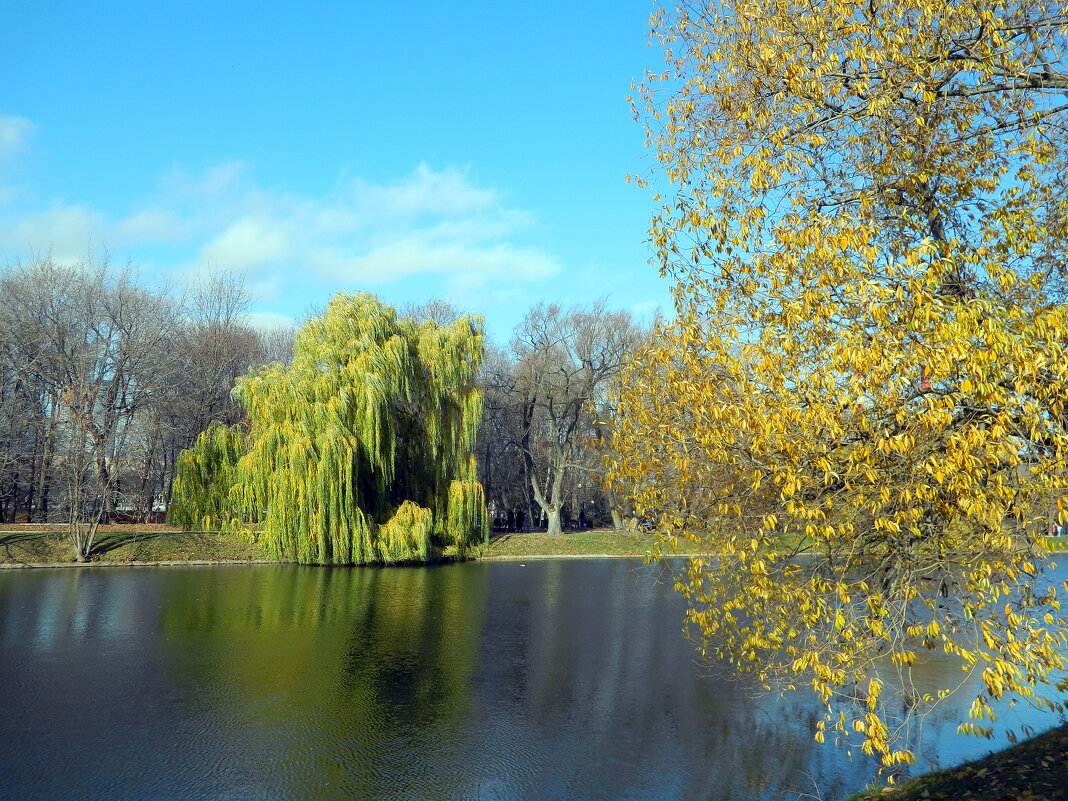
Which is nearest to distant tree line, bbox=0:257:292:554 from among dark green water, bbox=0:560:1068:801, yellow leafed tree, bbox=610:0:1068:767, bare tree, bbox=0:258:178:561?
bare tree, bbox=0:258:178:561

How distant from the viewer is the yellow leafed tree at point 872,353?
4.40m

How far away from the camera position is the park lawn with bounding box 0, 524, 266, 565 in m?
24.3

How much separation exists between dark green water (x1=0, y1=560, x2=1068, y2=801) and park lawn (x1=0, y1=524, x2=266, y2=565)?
741 cm

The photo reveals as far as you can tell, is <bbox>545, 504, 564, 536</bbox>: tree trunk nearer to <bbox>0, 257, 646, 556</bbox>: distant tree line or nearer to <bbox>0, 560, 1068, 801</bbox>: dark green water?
<bbox>0, 257, 646, 556</bbox>: distant tree line

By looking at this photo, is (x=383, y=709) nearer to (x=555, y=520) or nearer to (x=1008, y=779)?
(x=1008, y=779)

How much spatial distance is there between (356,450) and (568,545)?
12133 mm

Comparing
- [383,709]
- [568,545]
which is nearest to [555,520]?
[568,545]

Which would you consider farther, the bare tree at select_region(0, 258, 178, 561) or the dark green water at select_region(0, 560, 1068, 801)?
the bare tree at select_region(0, 258, 178, 561)

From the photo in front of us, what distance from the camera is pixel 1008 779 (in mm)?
5785

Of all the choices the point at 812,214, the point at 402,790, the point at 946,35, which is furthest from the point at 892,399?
the point at 402,790

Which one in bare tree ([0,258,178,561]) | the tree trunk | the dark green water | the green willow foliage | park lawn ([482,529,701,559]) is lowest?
the dark green water

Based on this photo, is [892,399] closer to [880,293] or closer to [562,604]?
[880,293]

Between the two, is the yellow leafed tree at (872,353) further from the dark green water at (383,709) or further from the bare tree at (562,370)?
the bare tree at (562,370)

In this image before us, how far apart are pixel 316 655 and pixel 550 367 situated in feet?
78.3
